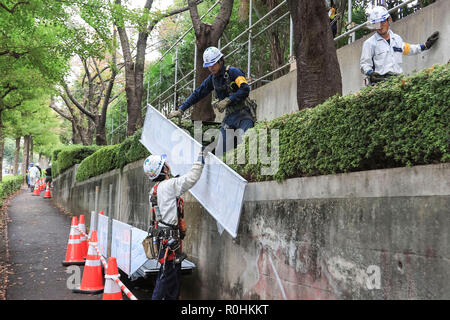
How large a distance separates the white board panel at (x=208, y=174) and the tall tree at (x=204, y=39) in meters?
2.35

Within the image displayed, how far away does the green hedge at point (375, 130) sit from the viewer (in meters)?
3.13

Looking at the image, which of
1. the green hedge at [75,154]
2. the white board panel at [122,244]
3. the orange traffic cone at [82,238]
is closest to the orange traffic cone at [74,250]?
the orange traffic cone at [82,238]

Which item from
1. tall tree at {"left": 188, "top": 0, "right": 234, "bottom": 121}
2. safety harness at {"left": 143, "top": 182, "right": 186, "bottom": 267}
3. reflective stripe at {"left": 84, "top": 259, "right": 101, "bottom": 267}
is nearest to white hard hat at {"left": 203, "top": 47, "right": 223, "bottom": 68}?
safety harness at {"left": 143, "top": 182, "right": 186, "bottom": 267}

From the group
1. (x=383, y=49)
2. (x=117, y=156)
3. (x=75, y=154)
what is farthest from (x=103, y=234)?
(x=75, y=154)

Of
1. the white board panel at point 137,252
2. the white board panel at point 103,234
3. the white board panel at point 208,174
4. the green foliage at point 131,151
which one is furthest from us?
the green foliage at point 131,151

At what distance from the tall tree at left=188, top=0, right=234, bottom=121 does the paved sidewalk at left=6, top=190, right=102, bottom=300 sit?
4568 mm

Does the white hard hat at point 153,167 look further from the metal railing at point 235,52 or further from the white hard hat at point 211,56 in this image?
the metal railing at point 235,52

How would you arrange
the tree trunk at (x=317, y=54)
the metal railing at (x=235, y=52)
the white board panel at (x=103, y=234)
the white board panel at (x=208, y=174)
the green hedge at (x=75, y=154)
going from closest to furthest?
1. the white board panel at (x=208, y=174)
2. the tree trunk at (x=317, y=54)
3. the white board panel at (x=103, y=234)
4. the metal railing at (x=235, y=52)
5. the green hedge at (x=75, y=154)

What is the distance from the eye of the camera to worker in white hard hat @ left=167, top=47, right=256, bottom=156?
20.3ft

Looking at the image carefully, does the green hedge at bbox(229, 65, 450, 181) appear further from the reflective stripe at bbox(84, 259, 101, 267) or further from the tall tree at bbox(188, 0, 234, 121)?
the tall tree at bbox(188, 0, 234, 121)

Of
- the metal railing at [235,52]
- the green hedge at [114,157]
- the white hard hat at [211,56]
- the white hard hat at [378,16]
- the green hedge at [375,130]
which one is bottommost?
the green hedge at [375,130]

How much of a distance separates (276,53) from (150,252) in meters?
7.98
